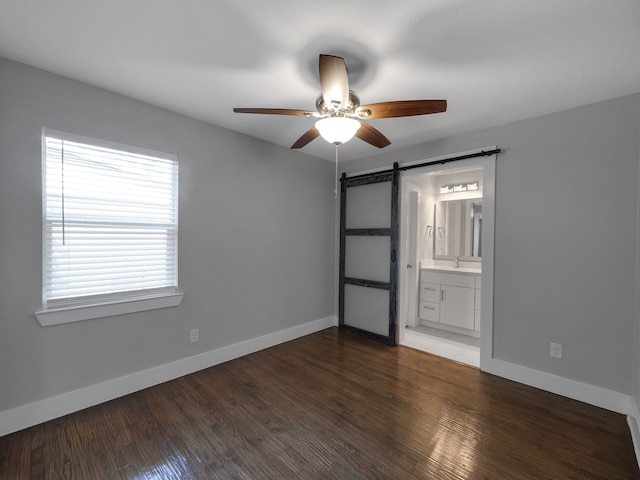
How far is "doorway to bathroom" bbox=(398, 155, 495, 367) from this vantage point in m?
3.56

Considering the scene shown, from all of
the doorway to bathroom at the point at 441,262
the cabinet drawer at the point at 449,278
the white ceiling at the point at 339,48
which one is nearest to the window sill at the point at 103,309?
the white ceiling at the point at 339,48

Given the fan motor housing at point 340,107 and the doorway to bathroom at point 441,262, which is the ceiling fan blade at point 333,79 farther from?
the doorway to bathroom at point 441,262

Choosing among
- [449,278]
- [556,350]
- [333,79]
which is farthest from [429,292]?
[333,79]

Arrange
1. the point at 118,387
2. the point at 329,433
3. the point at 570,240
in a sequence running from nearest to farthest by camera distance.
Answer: the point at 329,433 → the point at 118,387 → the point at 570,240

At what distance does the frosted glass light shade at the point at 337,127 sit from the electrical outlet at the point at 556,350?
2.53 metres

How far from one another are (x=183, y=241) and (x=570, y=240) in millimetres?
3412

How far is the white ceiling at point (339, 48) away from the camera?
1.40m

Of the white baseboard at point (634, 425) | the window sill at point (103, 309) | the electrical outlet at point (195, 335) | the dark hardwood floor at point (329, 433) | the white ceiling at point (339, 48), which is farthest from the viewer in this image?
the electrical outlet at point (195, 335)

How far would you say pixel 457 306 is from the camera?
12.8 feet

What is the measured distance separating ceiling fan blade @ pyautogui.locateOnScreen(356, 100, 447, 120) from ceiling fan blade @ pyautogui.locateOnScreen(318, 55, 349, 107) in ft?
0.62

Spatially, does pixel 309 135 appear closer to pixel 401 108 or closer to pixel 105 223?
pixel 401 108

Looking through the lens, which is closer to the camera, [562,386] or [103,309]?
[103,309]

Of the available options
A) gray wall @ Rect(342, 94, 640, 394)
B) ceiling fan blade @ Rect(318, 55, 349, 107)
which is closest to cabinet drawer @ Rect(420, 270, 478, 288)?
gray wall @ Rect(342, 94, 640, 394)

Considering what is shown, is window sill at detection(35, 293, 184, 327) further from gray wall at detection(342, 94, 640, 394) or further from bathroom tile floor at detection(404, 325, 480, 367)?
gray wall at detection(342, 94, 640, 394)
